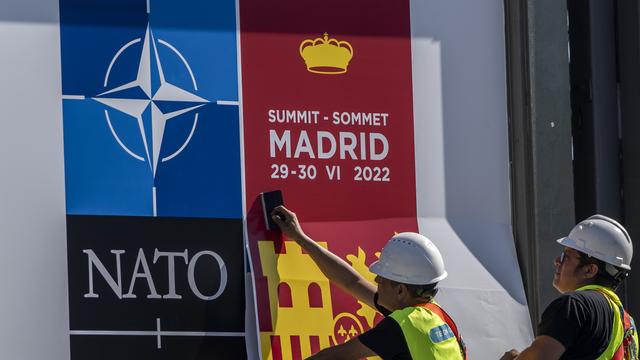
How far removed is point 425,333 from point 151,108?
171 centimetres

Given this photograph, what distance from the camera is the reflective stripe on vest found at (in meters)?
6.37

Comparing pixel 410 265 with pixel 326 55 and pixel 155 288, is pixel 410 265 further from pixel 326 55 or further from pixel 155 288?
pixel 326 55

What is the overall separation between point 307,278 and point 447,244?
76cm

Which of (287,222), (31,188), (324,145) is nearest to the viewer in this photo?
(31,188)

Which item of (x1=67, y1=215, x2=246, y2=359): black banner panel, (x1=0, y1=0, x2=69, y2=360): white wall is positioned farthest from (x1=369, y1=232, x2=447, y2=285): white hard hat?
(x1=0, y1=0, x2=69, y2=360): white wall

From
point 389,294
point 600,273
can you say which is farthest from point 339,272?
point 600,273

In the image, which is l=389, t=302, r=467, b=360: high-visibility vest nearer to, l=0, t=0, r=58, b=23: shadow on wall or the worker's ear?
the worker's ear

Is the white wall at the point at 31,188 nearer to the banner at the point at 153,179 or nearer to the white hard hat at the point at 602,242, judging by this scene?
the banner at the point at 153,179

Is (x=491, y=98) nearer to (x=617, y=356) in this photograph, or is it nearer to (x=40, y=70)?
(x=617, y=356)

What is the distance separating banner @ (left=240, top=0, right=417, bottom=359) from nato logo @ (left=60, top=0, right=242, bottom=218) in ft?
0.40

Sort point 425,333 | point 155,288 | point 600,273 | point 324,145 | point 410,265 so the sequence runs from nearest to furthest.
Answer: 1. point 425,333
2. point 410,265
3. point 600,273
4. point 155,288
5. point 324,145

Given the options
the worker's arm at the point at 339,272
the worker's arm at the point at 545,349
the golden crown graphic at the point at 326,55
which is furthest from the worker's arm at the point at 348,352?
the golden crown graphic at the point at 326,55

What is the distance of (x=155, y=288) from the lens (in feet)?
23.4

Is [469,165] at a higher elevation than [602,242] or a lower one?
higher
